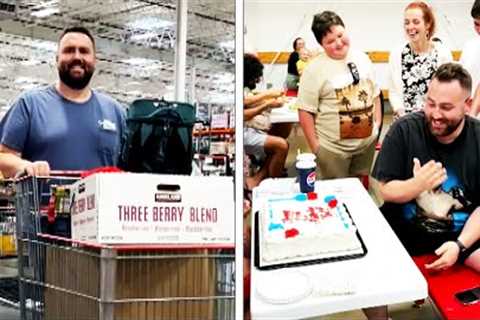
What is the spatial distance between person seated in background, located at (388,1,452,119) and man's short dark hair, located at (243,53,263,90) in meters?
0.32

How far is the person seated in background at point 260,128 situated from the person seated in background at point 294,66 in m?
0.03

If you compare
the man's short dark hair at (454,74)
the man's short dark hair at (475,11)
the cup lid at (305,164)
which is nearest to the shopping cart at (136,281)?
the cup lid at (305,164)

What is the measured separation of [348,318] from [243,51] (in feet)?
2.12

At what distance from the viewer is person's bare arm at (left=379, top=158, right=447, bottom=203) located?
5.07 feet

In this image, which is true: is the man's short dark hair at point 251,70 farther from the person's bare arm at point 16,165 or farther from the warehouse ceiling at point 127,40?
the person's bare arm at point 16,165

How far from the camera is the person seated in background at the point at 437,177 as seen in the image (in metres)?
1.54

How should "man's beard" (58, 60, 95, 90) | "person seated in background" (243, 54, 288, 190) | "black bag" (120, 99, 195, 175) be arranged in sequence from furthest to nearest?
"man's beard" (58, 60, 95, 90) → "black bag" (120, 99, 195, 175) → "person seated in background" (243, 54, 288, 190)

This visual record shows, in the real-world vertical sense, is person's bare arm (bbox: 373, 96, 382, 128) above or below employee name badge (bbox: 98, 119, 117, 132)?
above

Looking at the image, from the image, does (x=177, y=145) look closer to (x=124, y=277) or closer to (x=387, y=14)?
(x=124, y=277)

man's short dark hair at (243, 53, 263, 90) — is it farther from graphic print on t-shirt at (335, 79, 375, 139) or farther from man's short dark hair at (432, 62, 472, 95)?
man's short dark hair at (432, 62, 472, 95)

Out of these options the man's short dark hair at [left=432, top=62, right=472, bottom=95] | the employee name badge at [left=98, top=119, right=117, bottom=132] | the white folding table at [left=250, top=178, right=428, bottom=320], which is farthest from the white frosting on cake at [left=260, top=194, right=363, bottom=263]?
the employee name badge at [left=98, top=119, right=117, bottom=132]

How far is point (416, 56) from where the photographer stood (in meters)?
1.54

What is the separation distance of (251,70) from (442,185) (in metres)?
0.54

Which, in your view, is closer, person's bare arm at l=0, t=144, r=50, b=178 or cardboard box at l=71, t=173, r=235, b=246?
cardboard box at l=71, t=173, r=235, b=246
